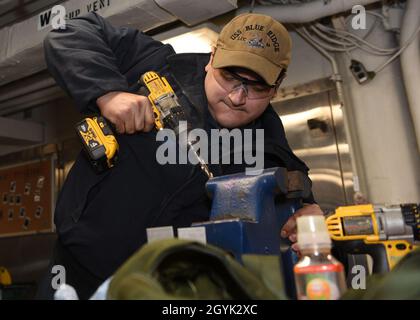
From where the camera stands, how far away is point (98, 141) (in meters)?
0.95

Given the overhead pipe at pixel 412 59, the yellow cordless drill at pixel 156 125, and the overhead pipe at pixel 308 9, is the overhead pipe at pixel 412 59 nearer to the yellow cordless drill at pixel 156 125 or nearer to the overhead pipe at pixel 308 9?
the overhead pipe at pixel 308 9

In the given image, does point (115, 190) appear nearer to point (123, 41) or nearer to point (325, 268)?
point (123, 41)

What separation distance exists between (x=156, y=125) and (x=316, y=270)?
0.69 meters

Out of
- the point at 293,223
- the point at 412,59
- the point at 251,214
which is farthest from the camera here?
the point at 412,59

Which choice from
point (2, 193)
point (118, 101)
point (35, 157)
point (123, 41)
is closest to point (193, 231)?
point (118, 101)

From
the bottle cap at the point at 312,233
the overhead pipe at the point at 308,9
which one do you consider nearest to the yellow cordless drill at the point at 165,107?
the bottle cap at the point at 312,233

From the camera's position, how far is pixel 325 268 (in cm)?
50

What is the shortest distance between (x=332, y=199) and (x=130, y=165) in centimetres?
147

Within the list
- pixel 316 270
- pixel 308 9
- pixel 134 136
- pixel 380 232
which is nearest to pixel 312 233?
pixel 316 270

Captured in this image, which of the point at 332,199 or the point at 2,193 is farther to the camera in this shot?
the point at 2,193

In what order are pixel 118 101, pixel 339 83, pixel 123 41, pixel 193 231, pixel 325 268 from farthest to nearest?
pixel 339 83 < pixel 123 41 < pixel 118 101 < pixel 193 231 < pixel 325 268

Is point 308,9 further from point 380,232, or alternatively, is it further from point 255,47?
point 380,232

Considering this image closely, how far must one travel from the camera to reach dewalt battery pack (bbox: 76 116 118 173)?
95 centimetres
